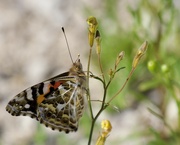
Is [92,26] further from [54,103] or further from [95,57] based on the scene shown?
[95,57]

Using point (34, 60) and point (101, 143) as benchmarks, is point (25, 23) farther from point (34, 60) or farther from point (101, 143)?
point (101, 143)

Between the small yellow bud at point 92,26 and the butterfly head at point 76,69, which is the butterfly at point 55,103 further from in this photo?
the small yellow bud at point 92,26

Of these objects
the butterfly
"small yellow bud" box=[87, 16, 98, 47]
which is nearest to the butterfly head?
the butterfly

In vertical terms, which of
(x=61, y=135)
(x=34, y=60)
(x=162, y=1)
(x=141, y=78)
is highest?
(x=162, y=1)

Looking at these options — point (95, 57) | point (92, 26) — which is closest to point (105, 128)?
point (92, 26)

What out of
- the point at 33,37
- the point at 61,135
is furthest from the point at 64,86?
the point at 33,37

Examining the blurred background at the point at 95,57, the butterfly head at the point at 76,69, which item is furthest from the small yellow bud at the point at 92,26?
the blurred background at the point at 95,57

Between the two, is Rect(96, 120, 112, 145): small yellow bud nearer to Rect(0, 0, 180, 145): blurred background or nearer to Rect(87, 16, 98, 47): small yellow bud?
Rect(87, 16, 98, 47): small yellow bud
